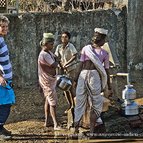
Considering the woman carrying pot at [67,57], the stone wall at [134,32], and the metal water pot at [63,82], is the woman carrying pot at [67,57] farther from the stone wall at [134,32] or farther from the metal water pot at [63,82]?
the stone wall at [134,32]

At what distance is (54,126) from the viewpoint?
7.93m

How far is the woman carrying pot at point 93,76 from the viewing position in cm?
711

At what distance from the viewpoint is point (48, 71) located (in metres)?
7.89

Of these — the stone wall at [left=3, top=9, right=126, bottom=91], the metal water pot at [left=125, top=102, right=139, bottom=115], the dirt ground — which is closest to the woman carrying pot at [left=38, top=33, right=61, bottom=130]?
the dirt ground

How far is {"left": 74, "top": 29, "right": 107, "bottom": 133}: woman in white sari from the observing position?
23.3 ft

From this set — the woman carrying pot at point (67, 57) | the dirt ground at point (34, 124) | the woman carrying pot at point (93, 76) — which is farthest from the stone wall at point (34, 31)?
the woman carrying pot at point (93, 76)

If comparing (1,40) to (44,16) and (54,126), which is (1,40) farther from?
(44,16)

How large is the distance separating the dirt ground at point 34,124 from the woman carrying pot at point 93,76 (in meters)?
0.45

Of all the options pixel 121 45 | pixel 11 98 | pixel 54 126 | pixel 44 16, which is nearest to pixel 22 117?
pixel 54 126

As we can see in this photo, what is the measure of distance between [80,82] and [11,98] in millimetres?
1062

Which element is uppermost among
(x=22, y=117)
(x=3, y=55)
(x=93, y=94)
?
(x=3, y=55)

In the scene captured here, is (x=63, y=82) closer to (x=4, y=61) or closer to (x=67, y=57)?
(x=4, y=61)

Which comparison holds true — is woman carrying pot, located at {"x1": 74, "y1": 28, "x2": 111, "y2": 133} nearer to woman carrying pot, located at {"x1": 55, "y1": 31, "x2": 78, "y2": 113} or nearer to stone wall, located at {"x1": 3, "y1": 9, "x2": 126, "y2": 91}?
woman carrying pot, located at {"x1": 55, "y1": 31, "x2": 78, "y2": 113}

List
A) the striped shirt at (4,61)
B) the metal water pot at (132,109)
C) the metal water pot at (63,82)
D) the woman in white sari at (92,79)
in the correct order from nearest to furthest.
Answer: the striped shirt at (4,61), the woman in white sari at (92,79), the metal water pot at (63,82), the metal water pot at (132,109)
